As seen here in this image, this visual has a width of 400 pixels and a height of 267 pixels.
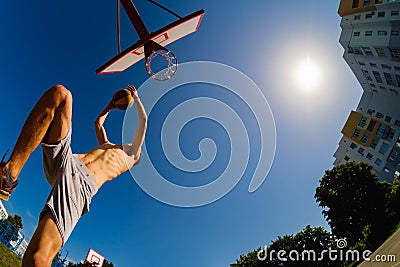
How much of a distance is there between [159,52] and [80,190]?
4.80 metres

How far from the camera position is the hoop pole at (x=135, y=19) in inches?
223

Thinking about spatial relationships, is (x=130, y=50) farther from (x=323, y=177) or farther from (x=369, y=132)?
(x=369, y=132)

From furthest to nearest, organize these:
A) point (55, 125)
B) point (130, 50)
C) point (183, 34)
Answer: point (183, 34)
point (130, 50)
point (55, 125)

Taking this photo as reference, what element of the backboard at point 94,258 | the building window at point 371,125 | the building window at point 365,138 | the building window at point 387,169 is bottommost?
the backboard at point 94,258

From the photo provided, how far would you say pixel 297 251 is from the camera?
21.1 meters

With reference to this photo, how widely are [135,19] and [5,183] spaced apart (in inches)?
202

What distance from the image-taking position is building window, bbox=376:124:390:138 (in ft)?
137

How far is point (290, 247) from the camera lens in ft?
70.2

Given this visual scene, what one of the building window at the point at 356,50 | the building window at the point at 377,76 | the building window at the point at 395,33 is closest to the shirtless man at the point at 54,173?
the building window at the point at 395,33

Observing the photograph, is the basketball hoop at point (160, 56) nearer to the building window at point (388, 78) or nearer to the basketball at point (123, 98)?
the basketball at point (123, 98)

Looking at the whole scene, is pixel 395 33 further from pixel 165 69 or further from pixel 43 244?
pixel 43 244

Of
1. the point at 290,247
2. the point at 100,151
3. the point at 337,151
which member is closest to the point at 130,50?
the point at 100,151

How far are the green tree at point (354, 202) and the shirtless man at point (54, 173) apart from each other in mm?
21300

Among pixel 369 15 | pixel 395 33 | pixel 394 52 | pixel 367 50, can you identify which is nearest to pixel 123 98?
pixel 395 33
